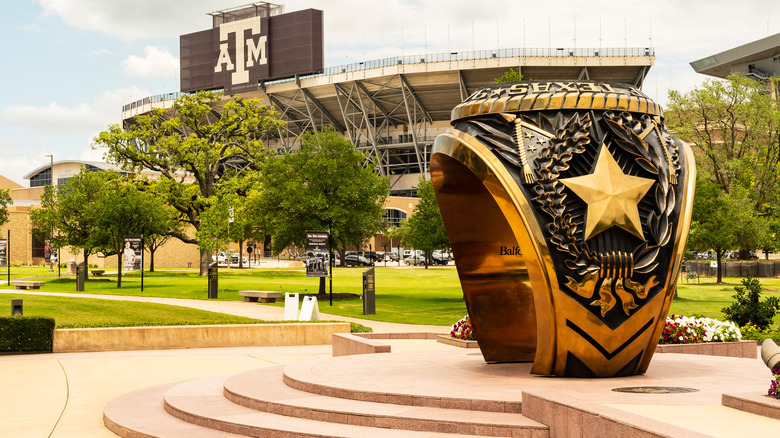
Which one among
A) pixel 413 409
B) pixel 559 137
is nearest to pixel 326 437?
pixel 413 409

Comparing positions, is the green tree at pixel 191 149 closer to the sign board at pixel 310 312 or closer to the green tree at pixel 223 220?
the green tree at pixel 223 220

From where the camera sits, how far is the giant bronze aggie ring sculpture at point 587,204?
26.9 feet

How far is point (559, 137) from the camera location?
8.48m

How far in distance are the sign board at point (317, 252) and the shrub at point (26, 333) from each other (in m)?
11.9

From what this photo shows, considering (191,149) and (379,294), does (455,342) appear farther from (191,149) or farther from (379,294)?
(191,149)

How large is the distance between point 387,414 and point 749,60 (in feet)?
337

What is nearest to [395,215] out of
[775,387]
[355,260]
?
[355,260]


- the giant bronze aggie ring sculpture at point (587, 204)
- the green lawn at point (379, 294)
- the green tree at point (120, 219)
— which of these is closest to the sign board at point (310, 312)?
the green lawn at point (379, 294)

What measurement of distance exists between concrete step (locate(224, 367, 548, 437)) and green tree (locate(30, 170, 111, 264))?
35.8m

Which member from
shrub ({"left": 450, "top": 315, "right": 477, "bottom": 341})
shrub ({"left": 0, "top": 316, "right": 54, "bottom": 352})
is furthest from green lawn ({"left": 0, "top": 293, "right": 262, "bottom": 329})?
shrub ({"left": 450, "top": 315, "right": 477, "bottom": 341})

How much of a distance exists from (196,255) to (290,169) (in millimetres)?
48630

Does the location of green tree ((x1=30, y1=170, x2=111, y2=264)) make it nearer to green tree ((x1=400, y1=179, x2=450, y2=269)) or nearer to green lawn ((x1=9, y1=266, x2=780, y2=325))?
green lawn ((x1=9, y1=266, x2=780, y2=325))

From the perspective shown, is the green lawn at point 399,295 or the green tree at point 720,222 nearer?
the green lawn at point 399,295

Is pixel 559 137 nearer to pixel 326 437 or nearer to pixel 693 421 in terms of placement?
pixel 693 421
